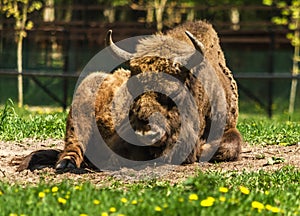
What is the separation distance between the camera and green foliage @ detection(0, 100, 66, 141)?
9.94 meters

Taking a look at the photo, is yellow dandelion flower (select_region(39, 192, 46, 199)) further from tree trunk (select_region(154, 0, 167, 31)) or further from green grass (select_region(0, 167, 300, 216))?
→ tree trunk (select_region(154, 0, 167, 31))

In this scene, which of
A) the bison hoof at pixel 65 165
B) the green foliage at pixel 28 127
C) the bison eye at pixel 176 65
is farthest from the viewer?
the green foliage at pixel 28 127

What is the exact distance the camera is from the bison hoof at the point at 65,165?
765 centimetres

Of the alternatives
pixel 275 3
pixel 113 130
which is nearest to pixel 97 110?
pixel 113 130

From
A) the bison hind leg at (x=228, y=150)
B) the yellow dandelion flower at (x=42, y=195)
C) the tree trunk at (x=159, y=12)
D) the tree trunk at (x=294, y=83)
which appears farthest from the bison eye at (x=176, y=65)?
the tree trunk at (x=159, y=12)

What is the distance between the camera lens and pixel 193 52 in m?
8.00

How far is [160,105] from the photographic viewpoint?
7367 millimetres

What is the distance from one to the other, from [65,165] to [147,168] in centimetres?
86

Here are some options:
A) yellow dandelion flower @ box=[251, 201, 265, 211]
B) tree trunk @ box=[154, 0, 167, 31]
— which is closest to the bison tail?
yellow dandelion flower @ box=[251, 201, 265, 211]

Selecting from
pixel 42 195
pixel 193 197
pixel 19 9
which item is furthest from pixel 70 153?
pixel 19 9

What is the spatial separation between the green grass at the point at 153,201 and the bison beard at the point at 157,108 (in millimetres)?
1431

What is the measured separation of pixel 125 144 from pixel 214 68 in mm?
1582

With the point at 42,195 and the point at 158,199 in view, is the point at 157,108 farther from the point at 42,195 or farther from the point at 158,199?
the point at 42,195

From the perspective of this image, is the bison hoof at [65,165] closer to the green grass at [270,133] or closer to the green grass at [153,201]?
the green grass at [153,201]
